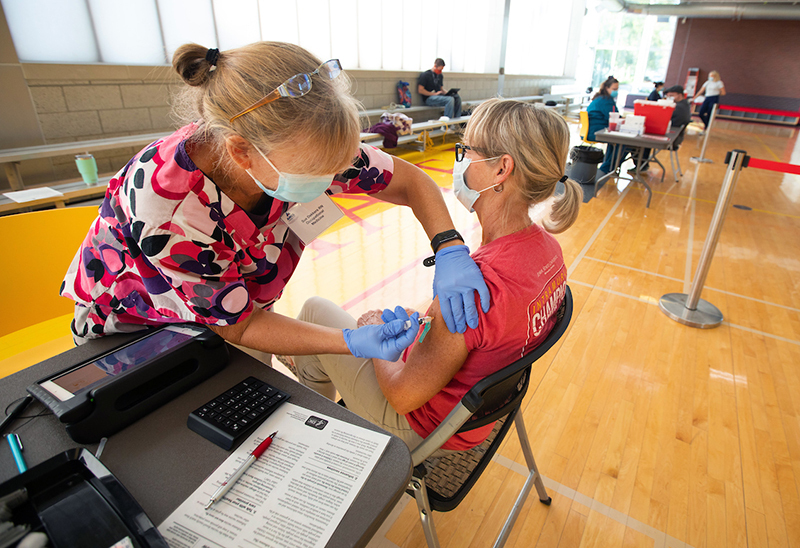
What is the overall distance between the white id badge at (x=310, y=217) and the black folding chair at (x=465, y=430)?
589 millimetres

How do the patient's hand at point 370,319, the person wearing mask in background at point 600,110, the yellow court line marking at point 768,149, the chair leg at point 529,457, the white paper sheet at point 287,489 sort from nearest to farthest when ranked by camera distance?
the white paper sheet at point 287,489 → the patient's hand at point 370,319 → the chair leg at point 529,457 → the person wearing mask in background at point 600,110 → the yellow court line marking at point 768,149

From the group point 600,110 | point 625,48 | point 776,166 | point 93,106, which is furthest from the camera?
point 625,48

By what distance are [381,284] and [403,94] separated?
18.6 ft

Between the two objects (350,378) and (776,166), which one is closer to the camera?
(350,378)

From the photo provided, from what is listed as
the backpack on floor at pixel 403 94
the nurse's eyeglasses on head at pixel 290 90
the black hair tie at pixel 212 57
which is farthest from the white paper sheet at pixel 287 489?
the backpack on floor at pixel 403 94

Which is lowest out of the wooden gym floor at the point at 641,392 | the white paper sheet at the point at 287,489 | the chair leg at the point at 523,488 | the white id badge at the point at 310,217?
the wooden gym floor at the point at 641,392

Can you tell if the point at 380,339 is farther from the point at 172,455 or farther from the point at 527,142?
the point at 527,142

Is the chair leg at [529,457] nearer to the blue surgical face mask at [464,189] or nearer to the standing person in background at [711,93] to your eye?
the blue surgical face mask at [464,189]

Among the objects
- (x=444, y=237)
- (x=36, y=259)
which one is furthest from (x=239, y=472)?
(x=36, y=259)

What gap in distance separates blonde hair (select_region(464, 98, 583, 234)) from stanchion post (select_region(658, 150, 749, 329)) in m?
1.84

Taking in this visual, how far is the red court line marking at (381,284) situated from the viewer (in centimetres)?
275

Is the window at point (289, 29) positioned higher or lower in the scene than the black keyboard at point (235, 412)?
higher

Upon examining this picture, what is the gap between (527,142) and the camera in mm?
1141

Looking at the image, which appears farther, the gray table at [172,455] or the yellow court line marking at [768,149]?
the yellow court line marking at [768,149]
